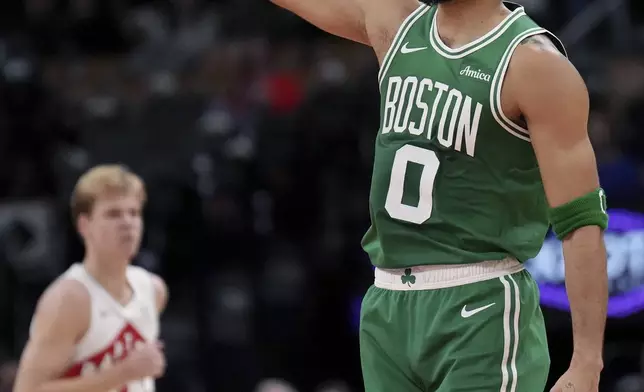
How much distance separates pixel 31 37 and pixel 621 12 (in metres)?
5.05

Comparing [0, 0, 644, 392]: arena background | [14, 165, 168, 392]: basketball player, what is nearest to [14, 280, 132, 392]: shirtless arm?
[14, 165, 168, 392]: basketball player

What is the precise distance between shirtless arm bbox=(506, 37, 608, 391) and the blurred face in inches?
89.2

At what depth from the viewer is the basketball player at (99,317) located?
4.42 meters

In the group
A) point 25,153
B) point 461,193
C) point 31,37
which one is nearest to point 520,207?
point 461,193

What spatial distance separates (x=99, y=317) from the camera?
15.2 ft

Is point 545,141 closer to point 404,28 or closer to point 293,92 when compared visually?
point 404,28

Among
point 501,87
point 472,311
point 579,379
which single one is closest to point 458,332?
point 472,311

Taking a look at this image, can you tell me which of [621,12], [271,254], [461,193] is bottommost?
[271,254]

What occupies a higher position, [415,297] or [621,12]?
[621,12]

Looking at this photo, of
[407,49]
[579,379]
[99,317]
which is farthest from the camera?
[99,317]

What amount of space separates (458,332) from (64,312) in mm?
2067

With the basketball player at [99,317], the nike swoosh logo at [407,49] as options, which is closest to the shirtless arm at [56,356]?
the basketball player at [99,317]

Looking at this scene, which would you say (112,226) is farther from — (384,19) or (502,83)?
(502,83)

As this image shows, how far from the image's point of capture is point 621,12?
9086 millimetres
